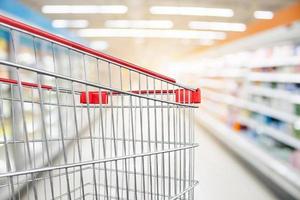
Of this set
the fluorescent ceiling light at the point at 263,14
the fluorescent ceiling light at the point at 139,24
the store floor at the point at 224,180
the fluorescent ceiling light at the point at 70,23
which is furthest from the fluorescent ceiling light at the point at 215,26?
Result: the store floor at the point at 224,180

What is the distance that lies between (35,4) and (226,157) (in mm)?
6658

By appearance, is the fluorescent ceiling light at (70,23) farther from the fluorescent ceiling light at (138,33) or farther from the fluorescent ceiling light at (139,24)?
the fluorescent ceiling light at (139,24)

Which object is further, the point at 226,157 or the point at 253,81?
the point at 253,81

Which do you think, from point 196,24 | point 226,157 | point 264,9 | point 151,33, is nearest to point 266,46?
point 226,157

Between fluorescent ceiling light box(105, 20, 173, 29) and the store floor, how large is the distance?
7.87 meters

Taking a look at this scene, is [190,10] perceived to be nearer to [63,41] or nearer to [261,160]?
[261,160]

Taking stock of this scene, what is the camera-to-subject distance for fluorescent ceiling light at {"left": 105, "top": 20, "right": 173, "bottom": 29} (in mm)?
10997

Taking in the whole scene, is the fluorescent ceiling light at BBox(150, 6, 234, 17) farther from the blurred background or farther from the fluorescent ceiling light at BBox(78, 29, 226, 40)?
the fluorescent ceiling light at BBox(78, 29, 226, 40)

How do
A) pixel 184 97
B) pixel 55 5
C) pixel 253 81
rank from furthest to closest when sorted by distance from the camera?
pixel 55 5 → pixel 253 81 → pixel 184 97

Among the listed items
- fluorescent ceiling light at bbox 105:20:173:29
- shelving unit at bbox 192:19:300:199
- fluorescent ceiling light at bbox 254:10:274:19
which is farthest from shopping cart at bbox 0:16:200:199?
fluorescent ceiling light at bbox 254:10:274:19

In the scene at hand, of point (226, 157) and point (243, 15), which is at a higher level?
point (243, 15)

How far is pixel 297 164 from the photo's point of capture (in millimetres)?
3221

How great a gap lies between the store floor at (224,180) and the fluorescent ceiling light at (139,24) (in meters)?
7.87

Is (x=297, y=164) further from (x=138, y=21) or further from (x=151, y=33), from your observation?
(x=151, y=33)
